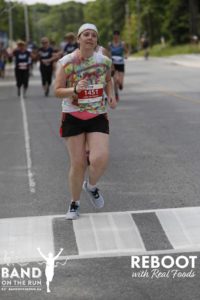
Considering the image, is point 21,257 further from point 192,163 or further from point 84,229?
point 192,163

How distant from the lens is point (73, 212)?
7359 mm

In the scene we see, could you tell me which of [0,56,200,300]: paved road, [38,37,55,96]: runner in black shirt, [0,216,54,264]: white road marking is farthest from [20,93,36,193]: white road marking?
[38,37,55,96]: runner in black shirt

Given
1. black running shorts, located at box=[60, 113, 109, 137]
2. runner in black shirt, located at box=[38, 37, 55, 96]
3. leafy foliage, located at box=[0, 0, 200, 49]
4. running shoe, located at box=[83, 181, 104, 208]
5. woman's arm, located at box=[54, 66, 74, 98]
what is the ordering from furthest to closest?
leafy foliage, located at box=[0, 0, 200, 49] < runner in black shirt, located at box=[38, 37, 55, 96] < running shoe, located at box=[83, 181, 104, 208] < black running shorts, located at box=[60, 113, 109, 137] < woman's arm, located at box=[54, 66, 74, 98]

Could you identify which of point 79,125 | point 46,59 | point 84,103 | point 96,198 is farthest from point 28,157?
point 46,59

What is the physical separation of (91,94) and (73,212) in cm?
116

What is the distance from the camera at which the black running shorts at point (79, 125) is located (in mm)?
7234

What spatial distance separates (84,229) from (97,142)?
899mm

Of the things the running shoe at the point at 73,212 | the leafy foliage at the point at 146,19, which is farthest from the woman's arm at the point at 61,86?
the leafy foliage at the point at 146,19

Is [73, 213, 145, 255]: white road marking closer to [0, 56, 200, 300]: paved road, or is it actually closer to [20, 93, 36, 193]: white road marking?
[0, 56, 200, 300]: paved road

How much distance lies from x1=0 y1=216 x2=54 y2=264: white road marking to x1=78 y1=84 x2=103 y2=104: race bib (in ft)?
3.94

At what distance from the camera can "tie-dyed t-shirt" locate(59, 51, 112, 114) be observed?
710 cm

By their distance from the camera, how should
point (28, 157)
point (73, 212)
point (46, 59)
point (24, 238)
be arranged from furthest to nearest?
point (46, 59)
point (28, 157)
point (73, 212)
point (24, 238)

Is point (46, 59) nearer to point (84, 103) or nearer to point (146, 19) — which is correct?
point (84, 103)

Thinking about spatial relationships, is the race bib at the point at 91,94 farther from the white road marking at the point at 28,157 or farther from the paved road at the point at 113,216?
the white road marking at the point at 28,157
